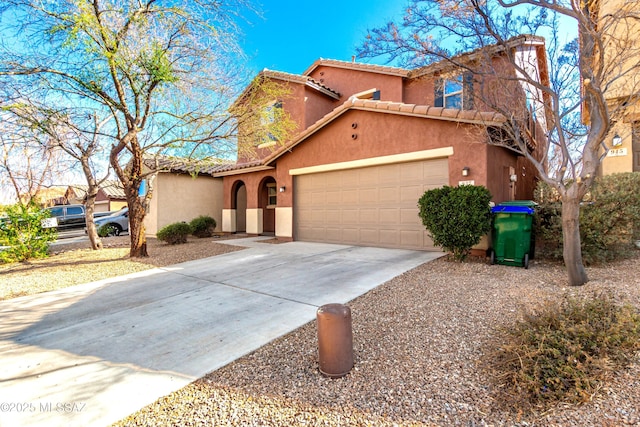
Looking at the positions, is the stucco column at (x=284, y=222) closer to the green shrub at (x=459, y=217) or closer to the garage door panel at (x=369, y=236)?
the garage door panel at (x=369, y=236)

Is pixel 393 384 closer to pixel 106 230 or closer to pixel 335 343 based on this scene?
pixel 335 343

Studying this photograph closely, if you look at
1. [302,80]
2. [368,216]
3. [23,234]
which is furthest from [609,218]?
Result: [23,234]

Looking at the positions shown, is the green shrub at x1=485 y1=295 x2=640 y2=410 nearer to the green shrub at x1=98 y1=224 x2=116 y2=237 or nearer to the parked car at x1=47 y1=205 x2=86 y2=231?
the green shrub at x1=98 y1=224 x2=116 y2=237

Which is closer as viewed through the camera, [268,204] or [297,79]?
[297,79]

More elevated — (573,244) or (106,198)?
(106,198)

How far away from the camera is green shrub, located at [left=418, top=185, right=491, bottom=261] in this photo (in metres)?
6.57

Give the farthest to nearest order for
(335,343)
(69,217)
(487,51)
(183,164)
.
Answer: (69,217), (183,164), (487,51), (335,343)

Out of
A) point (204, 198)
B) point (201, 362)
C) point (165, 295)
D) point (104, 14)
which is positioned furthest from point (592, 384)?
point (204, 198)

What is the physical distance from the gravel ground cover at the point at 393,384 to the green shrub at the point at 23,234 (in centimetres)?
1023

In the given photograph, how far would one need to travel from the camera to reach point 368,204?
9977mm

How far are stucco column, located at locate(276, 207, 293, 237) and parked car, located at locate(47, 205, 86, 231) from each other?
47.6 feet

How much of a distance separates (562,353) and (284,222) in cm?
1047

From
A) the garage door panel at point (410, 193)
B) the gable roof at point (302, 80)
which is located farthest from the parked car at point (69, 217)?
the garage door panel at point (410, 193)

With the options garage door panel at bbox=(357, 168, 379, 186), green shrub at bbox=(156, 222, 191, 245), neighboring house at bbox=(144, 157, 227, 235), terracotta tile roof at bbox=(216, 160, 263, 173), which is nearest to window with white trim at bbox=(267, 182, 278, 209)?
terracotta tile roof at bbox=(216, 160, 263, 173)
